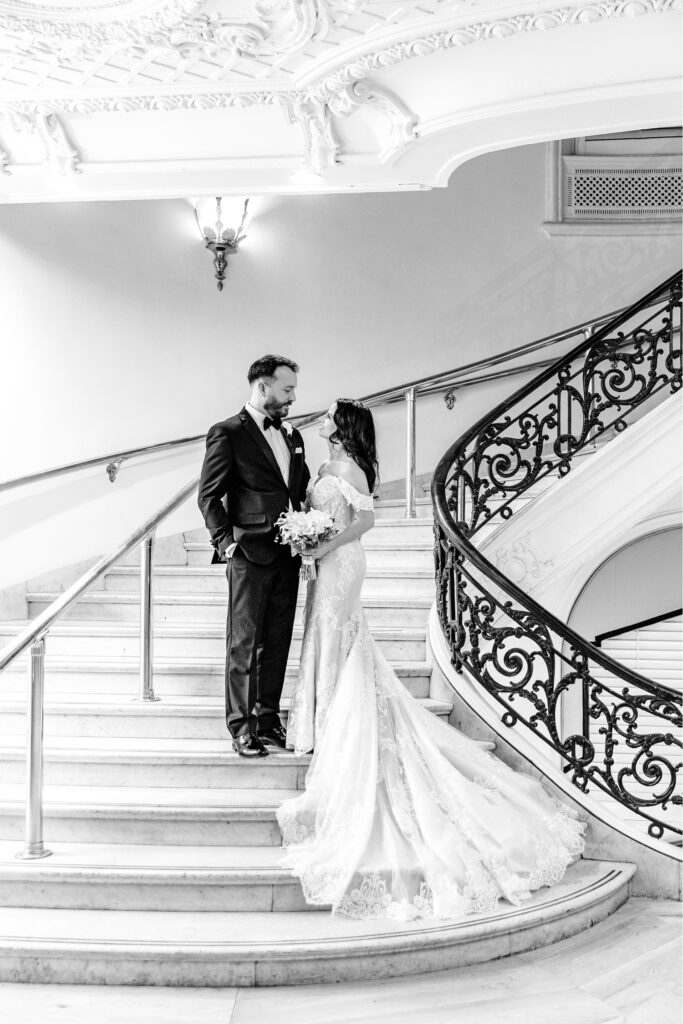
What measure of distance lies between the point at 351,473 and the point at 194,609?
191cm

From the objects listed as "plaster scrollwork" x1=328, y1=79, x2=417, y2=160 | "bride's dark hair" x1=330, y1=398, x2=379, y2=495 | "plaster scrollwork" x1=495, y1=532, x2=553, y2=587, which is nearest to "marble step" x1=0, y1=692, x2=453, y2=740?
"bride's dark hair" x1=330, y1=398, x2=379, y2=495

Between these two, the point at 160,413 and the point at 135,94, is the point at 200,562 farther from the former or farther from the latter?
the point at 135,94

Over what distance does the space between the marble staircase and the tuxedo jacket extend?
88cm

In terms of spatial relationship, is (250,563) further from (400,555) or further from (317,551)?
(400,555)

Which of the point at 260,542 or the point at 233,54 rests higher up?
the point at 233,54

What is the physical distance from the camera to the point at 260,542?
4.22 m

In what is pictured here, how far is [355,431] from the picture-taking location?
14.0 ft

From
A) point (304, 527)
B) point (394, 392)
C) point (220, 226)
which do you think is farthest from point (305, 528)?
point (220, 226)

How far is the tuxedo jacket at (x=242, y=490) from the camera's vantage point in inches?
165

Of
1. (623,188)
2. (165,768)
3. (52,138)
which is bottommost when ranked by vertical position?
(165,768)

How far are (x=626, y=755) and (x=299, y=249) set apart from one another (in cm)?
457

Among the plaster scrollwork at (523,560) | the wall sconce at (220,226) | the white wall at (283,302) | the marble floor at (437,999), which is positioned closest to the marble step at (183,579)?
the plaster scrollwork at (523,560)

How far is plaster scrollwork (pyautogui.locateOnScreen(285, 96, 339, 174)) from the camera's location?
5.22m

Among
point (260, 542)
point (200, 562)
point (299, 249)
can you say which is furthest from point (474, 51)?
point (200, 562)
